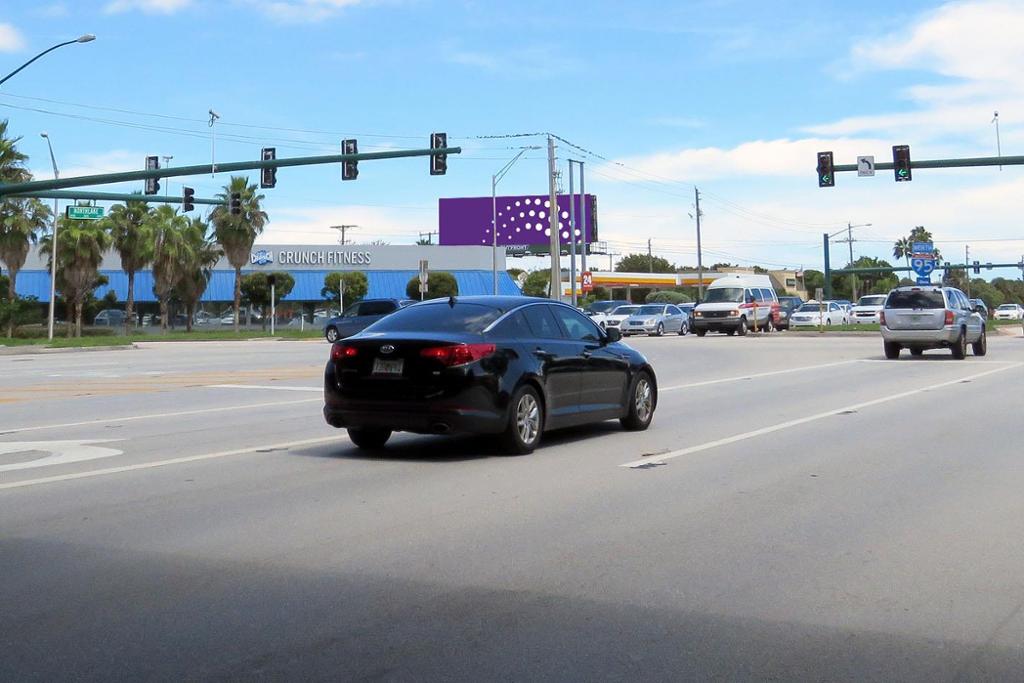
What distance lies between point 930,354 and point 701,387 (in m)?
14.2

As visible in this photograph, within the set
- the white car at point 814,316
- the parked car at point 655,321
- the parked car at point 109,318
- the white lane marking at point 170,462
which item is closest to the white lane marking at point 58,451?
the white lane marking at point 170,462

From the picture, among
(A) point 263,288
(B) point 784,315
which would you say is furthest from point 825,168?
(A) point 263,288

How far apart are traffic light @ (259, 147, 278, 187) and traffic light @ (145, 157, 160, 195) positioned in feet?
10.0

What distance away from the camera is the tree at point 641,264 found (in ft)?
513

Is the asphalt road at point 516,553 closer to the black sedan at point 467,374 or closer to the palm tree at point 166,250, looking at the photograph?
the black sedan at point 467,374

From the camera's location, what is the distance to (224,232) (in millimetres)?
63844

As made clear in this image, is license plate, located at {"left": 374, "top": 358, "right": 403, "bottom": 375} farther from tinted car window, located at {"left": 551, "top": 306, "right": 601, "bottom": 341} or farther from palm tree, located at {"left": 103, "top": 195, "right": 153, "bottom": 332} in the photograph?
palm tree, located at {"left": 103, "top": 195, "right": 153, "bottom": 332}

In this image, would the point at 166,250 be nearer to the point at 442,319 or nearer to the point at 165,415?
the point at 165,415

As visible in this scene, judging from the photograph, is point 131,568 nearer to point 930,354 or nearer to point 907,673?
point 907,673

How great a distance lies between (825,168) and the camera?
3744 cm

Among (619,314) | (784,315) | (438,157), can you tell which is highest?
(438,157)

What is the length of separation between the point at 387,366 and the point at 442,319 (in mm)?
824

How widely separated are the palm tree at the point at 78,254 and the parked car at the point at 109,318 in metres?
8.75

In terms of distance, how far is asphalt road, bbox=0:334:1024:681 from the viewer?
199 inches
